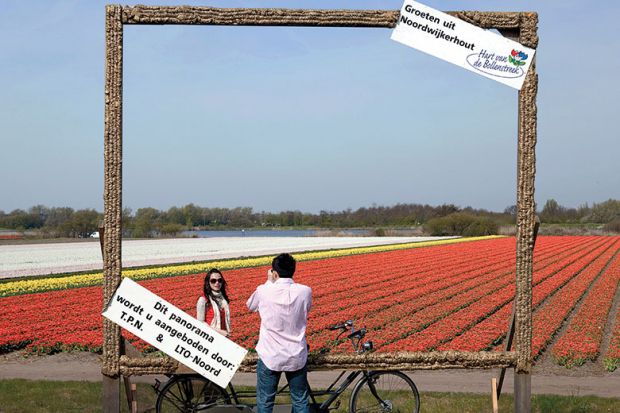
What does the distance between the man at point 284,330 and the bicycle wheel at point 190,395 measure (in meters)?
0.81

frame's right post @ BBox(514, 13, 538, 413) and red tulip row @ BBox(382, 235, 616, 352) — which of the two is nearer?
frame's right post @ BBox(514, 13, 538, 413)

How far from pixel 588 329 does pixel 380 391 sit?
8.17m

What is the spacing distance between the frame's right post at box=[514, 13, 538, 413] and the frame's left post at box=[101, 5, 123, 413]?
132 inches

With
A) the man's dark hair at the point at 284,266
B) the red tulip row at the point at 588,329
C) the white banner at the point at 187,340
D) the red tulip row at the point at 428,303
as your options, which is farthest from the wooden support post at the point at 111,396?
the red tulip row at the point at 588,329

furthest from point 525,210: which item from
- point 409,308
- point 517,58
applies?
point 409,308

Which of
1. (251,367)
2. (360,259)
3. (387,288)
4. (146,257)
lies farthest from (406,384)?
(146,257)

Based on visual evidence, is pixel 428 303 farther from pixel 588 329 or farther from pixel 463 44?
pixel 463 44

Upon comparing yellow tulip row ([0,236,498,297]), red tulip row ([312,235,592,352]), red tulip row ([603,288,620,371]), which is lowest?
red tulip row ([603,288,620,371])

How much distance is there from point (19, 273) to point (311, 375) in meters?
18.5

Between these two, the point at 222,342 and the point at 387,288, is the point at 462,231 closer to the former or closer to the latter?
the point at 387,288

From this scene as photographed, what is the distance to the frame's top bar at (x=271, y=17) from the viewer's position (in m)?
5.56

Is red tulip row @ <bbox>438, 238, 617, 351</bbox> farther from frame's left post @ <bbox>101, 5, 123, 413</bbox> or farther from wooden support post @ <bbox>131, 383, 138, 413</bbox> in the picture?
frame's left post @ <bbox>101, 5, 123, 413</bbox>

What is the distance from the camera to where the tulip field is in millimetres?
10922

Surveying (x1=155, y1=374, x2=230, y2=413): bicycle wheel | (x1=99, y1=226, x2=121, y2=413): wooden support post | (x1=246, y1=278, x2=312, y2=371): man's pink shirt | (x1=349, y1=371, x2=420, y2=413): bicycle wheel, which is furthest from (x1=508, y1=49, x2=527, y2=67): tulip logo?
(x1=99, y1=226, x2=121, y2=413): wooden support post
